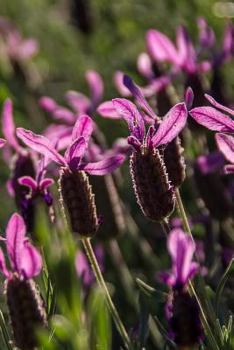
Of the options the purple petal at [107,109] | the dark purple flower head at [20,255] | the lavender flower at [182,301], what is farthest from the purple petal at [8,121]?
the lavender flower at [182,301]

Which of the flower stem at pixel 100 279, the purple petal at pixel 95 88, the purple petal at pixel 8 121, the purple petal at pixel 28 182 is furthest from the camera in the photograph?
the purple petal at pixel 95 88

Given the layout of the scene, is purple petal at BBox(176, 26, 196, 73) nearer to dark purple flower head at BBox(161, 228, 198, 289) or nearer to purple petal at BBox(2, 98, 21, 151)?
purple petal at BBox(2, 98, 21, 151)

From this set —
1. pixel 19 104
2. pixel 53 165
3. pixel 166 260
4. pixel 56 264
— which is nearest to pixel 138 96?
pixel 56 264

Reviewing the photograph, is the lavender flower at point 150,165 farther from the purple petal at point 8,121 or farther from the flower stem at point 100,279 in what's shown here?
the purple petal at point 8,121

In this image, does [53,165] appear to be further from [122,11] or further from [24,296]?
[122,11]

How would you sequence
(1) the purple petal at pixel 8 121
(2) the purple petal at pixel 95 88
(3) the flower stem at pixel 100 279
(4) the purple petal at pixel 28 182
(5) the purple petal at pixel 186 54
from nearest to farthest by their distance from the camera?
1. (3) the flower stem at pixel 100 279
2. (4) the purple petal at pixel 28 182
3. (1) the purple petal at pixel 8 121
4. (5) the purple petal at pixel 186 54
5. (2) the purple petal at pixel 95 88

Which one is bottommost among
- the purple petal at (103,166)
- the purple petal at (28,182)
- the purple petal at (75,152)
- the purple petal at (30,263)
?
the purple petal at (30,263)

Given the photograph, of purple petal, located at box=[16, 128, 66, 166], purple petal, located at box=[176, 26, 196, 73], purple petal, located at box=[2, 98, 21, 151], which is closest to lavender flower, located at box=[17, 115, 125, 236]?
purple petal, located at box=[16, 128, 66, 166]

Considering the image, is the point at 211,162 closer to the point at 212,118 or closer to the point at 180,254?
the point at 212,118
